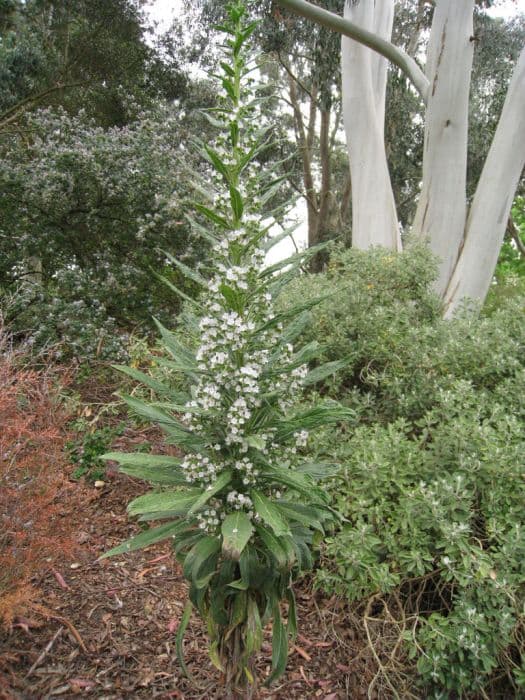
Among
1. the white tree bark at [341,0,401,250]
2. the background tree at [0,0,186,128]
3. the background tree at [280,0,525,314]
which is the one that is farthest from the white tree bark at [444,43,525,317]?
the background tree at [0,0,186,128]

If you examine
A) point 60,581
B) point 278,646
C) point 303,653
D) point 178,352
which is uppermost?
point 178,352

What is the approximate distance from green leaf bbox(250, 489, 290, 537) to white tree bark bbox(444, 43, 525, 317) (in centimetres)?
502

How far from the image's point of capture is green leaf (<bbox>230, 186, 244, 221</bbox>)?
Answer: 62.2 inches

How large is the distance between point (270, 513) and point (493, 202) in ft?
19.2

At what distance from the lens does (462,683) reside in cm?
217

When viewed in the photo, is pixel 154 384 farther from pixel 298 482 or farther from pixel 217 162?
pixel 217 162

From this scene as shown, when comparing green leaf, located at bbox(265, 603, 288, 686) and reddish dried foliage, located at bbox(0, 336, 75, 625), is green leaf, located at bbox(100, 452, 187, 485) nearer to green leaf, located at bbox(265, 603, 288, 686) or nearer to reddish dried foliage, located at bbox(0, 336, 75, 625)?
green leaf, located at bbox(265, 603, 288, 686)

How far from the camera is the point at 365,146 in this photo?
7.05m

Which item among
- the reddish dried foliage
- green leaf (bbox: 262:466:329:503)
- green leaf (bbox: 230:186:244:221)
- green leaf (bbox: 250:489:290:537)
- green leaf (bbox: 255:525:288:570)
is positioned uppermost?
green leaf (bbox: 230:186:244:221)

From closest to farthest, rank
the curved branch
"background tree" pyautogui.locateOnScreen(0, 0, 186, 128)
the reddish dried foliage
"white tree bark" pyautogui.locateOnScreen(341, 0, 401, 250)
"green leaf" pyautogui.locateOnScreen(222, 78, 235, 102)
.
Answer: "green leaf" pyautogui.locateOnScreen(222, 78, 235, 102), the reddish dried foliage, the curved branch, "white tree bark" pyautogui.locateOnScreen(341, 0, 401, 250), "background tree" pyautogui.locateOnScreen(0, 0, 186, 128)

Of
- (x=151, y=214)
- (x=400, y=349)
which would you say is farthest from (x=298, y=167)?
(x=400, y=349)

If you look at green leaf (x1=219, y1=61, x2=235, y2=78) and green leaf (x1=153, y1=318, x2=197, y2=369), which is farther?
green leaf (x1=153, y1=318, x2=197, y2=369)

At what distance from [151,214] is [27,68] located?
14.6 ft

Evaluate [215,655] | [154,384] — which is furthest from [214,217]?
[215,655]
